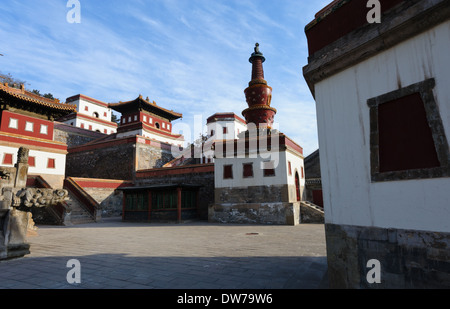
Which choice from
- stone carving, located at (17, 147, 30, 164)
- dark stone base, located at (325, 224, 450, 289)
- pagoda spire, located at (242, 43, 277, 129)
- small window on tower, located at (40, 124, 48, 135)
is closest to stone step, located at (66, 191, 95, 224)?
small window on tower, located at (40, 124, 48, 135)

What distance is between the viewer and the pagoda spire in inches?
713

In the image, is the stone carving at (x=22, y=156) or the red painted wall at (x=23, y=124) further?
the red painted wall at (x=23, y=124)

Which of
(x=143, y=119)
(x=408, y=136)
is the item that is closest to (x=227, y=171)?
(x=408, y=136)

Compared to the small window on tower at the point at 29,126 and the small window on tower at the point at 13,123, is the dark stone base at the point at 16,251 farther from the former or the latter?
the small window on tower at the point at 29,126

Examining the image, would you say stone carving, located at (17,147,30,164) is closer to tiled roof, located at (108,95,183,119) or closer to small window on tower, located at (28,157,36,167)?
small window on tower, located at (28,157,36,167)

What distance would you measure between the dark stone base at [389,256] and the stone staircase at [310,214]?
482 inches

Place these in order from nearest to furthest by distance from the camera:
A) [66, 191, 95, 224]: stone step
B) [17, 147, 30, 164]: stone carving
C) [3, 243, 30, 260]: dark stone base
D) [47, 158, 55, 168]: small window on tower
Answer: [3, 243, 30, 260]: dark stone base, [17, 147, 30, 164]: stone carving, [66, 191, 95, 224]: stone step, [47, 158, 55, 168]: small window on tower

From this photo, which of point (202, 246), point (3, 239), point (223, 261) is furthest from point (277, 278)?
point (3, 239)

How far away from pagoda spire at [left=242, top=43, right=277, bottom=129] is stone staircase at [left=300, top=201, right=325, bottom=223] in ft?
19.5

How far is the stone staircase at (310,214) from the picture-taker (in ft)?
50.5

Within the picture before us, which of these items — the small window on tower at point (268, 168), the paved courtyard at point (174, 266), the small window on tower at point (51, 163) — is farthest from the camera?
the small window on tower at point (51, 163)

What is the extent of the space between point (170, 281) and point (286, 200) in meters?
11.5

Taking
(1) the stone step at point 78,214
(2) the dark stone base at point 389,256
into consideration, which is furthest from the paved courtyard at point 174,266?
(1) the stone step at point 78,214

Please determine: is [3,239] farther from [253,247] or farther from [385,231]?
[385,231]
